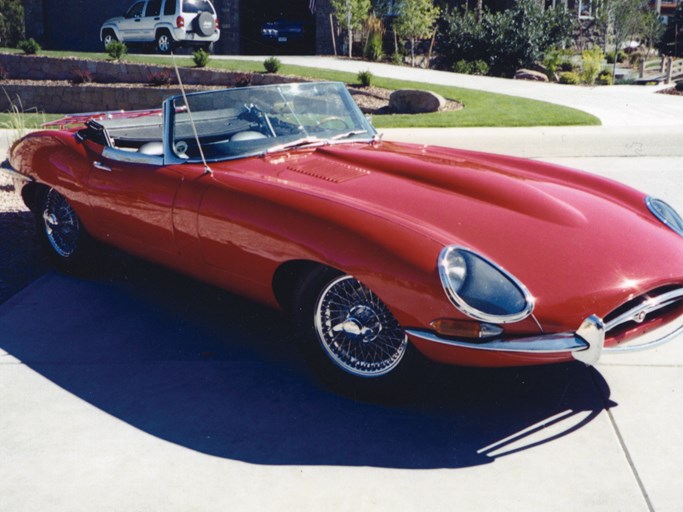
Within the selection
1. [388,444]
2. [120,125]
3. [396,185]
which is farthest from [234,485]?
[120,125]

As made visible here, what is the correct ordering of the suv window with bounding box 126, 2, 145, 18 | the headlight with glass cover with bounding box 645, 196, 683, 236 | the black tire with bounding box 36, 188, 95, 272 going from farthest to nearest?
the suv window with bounding box 126, 2, 145, 18
the black tire with bounding box 36, 188, 95, 272
the headlight with glass cover with bounding box 645, 196, 683, 236

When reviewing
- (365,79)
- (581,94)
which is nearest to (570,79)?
(581,94)

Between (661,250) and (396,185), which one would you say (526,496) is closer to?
(661,250)

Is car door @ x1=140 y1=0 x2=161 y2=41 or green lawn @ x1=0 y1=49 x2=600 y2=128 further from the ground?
car door @ x1=140 y1=0 x2=161 y2=41

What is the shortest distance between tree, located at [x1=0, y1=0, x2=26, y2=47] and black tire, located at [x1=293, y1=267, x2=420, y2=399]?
2467cm

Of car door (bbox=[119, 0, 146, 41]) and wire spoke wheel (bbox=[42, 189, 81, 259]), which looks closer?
wire spoke wheel (bbox=[42, 189, 81, 259])

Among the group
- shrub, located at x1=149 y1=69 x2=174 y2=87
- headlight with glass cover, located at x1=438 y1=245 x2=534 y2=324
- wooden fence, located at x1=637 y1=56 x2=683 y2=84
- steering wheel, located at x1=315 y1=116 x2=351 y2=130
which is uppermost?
steering wheel, located at x1=315 y1=116 x2=351 y2=130

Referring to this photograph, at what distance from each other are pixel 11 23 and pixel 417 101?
16.5m

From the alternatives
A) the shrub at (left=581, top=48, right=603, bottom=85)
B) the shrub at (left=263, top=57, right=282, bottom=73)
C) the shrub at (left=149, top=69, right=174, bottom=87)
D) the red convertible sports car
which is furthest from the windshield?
the shrub at (left=581, top=48, right=603, bottom=85)

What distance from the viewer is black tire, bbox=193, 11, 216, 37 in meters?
22.8

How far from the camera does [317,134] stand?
4777mm

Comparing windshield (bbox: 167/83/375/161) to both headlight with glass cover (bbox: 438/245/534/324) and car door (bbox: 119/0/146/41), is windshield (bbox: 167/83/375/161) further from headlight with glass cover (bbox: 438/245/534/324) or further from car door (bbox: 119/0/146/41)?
car door (bbox: 119/0/146/41)

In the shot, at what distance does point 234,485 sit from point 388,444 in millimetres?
641

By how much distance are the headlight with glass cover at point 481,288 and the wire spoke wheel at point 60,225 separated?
293 cm
